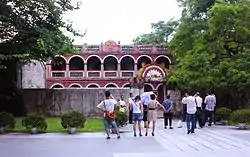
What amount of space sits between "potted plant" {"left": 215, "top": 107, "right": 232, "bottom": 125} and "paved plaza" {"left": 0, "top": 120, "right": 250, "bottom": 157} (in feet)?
15.6

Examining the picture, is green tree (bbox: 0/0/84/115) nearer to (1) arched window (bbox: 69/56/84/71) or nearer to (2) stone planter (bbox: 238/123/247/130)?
(2) stone planter (bbox: 238/123/247/130)

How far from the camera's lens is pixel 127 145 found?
46.2 feet

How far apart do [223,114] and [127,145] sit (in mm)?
9832

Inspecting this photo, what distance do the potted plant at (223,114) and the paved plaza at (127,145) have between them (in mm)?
4761

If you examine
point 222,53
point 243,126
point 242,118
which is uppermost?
point 222,53

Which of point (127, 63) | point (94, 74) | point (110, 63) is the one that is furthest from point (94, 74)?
point (127, 63)

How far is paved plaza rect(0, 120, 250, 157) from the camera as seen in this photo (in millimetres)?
12219

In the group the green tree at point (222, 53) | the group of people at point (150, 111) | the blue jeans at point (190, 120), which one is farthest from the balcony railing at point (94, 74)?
the blue jeans at point (190, 120)

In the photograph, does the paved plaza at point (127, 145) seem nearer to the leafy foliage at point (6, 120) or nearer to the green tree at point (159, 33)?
the leafy foliage at point (6, 120)

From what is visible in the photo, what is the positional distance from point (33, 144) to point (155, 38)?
42.8 m

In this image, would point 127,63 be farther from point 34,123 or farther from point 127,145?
point 127,145

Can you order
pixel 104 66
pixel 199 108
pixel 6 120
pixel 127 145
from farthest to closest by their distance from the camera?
1. pixel 104 66
2. pixel 199 108
3. pixel 6 120
4. pixel 127 145

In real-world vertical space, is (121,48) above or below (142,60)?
above

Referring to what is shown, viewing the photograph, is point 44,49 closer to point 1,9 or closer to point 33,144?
point 1,9
